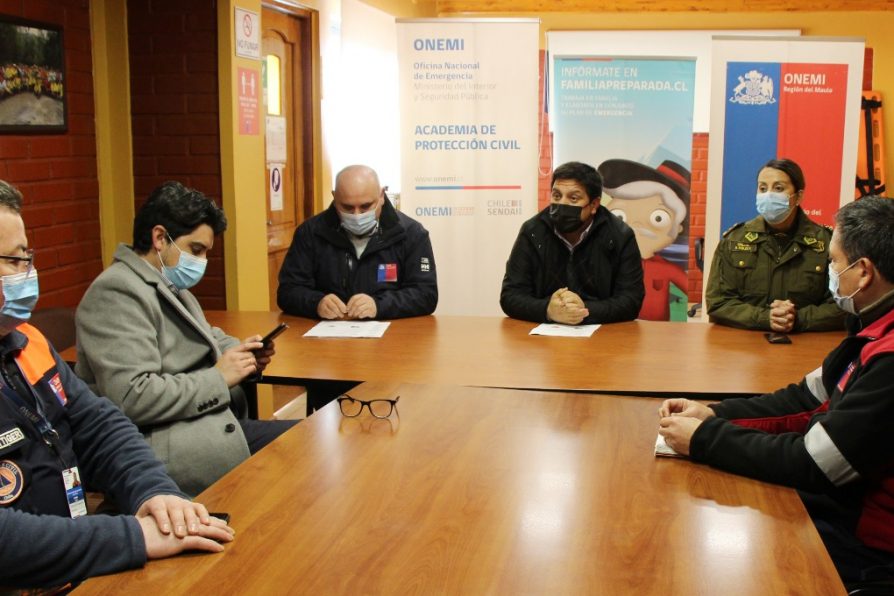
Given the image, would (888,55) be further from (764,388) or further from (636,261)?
(764,388)

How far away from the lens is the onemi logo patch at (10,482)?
184 cm

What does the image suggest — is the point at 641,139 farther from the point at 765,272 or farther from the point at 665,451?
the point at 665,451

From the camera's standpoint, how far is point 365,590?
1525mm

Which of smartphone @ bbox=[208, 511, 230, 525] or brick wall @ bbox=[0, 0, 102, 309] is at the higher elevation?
brick wall @ bbox=[0, 0, 102, 309]

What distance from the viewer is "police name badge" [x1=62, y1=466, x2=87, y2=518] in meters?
1.99

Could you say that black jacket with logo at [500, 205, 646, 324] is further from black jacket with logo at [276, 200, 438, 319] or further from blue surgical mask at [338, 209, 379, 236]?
blue surgical mask at [338, 209, 379, 236]

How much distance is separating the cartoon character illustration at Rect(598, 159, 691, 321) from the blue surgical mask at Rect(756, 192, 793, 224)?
7.25 feet

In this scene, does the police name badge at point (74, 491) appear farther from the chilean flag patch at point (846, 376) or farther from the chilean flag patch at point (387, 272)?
the chilean flag patch at point (387, 272)

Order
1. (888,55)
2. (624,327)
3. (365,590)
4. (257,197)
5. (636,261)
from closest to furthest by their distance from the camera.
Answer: (365,590) < (624,327) < (636,261) < (257,197) < (888,55)

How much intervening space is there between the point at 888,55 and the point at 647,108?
2930mm

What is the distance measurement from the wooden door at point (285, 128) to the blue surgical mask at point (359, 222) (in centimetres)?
155

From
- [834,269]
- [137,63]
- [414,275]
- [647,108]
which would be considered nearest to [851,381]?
[834,269]

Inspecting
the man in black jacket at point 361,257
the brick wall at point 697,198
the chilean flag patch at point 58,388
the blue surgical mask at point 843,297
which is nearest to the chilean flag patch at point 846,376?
the blue surgical mask at point 843,297

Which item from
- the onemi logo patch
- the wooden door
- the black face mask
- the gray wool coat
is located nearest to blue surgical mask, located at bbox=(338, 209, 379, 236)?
the black face mask
